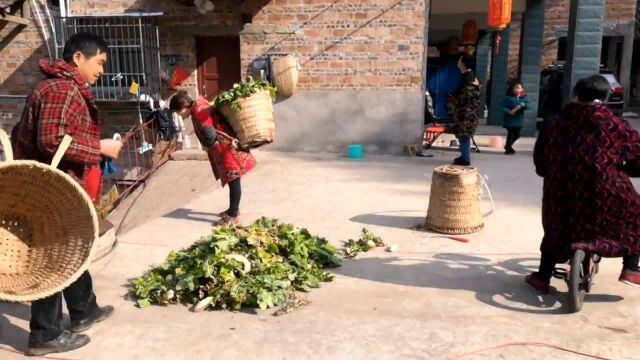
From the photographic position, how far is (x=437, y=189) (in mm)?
5215

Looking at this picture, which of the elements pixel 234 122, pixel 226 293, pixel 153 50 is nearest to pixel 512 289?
pixel 226 293

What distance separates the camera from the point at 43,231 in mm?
3057

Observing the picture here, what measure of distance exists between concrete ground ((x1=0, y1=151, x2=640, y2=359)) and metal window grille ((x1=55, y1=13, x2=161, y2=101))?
3997mm

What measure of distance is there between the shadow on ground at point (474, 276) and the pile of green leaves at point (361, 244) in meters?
0.16

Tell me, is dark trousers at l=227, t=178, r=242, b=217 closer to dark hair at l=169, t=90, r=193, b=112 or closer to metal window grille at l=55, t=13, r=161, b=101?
dark hair at l=169, t=90, r=193, b=112

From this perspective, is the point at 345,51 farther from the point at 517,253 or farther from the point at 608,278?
the point at 608,278

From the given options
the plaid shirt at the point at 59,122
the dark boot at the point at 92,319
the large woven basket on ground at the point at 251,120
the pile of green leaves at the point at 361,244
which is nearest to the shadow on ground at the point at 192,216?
the large woven basket on ground at the point at 251,120

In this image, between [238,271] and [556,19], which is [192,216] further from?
[556,19]

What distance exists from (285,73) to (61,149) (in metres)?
6.60

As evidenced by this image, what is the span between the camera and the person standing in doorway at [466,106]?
794 cm

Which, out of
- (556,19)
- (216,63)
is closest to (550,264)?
(216,63)

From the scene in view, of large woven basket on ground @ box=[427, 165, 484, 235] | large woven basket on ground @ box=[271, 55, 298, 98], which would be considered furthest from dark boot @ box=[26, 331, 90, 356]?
large woven basket on ground @ box=[271, 55, 298, 98]

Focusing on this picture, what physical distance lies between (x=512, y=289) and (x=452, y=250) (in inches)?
35.0

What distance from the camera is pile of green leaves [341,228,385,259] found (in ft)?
15.7
